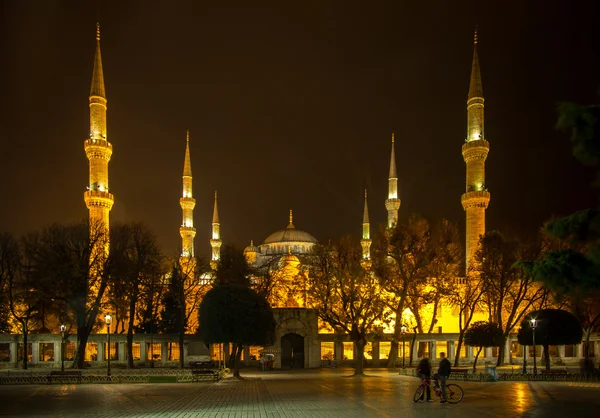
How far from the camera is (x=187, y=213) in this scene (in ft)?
240

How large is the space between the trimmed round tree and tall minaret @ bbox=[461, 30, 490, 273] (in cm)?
2616

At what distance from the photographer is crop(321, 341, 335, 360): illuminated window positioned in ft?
161

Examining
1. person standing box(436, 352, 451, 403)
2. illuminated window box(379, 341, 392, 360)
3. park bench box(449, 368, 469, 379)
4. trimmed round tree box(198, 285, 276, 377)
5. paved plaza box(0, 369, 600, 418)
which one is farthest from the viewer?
illuminated window box(379, 341, 392, 360)

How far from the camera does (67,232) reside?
4094 centimetres

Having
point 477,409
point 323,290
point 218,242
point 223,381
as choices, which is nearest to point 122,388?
point 223,381

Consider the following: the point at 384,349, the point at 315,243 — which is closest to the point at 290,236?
the point at 315,243

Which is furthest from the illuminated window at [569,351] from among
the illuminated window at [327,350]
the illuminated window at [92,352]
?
the illuminated window at [92,352]

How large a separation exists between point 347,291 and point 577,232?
2619 centimetres

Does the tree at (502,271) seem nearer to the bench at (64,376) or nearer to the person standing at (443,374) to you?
the person standing at (443,374)

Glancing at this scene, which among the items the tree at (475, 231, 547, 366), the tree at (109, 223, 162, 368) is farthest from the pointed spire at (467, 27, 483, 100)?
the tree at (109, 223, 162, 368)

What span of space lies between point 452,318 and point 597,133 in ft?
172

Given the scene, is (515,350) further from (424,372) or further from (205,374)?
(424,372)

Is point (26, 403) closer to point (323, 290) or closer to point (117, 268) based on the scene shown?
point (117, 268)

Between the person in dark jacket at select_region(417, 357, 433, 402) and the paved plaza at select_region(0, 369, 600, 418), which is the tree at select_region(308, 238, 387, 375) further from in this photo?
the person in dark jacket at select_region(417, 357, 433, 402)
